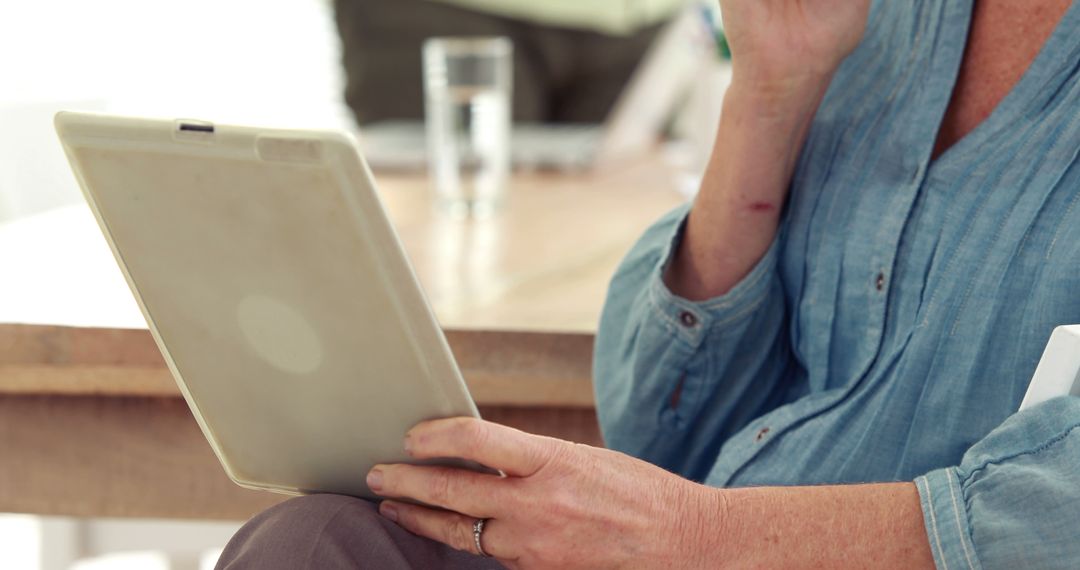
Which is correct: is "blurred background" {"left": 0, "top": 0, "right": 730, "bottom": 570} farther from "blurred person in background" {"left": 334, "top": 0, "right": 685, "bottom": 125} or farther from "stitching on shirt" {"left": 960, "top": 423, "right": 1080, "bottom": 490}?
"stitching on shirt" {"left": 960, "top": 423, "right": 1080, "bottom": 490}

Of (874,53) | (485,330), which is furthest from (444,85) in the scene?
(874,53)

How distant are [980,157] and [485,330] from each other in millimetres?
409

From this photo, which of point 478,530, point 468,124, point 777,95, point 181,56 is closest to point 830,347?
point 777,95

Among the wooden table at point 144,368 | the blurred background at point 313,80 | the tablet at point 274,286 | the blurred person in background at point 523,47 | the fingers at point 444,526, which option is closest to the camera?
the tablet at point 274,286

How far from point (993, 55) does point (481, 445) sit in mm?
460

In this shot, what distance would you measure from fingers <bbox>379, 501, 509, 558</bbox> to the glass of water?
2.52 feet

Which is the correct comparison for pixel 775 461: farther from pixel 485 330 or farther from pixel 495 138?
pixel 495 138

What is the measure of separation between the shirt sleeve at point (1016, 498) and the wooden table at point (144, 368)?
1.26ft

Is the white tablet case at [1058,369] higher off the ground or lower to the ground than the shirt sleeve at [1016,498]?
higher

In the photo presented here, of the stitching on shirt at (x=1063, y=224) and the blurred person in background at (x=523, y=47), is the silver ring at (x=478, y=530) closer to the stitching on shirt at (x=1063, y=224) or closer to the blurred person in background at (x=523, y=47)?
the stitching on shirt at (x=1063, y=224)

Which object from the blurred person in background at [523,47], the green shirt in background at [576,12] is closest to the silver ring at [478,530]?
the blurred person in background at [523,47]

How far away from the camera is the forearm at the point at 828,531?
717 mm

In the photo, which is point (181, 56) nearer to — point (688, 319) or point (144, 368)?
point (144, 368)

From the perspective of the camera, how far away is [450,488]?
72 centimetres
